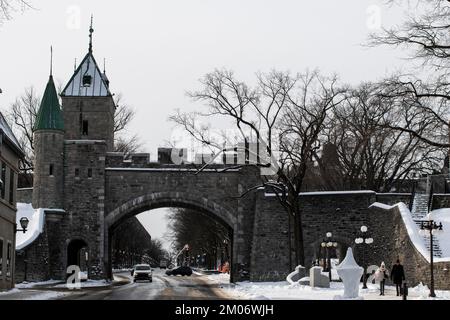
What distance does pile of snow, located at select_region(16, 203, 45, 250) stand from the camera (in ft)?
140

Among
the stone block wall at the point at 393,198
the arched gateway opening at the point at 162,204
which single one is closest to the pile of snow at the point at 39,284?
the arched gateway opening at the point at 162,204

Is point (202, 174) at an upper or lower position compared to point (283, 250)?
upper

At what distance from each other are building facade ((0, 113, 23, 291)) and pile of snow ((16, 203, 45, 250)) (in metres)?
8.82

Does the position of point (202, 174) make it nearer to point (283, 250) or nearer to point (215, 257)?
point (283, 250)

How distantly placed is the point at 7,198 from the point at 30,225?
12.5 m

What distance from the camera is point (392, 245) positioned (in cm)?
3859

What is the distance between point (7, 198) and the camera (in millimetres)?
32125

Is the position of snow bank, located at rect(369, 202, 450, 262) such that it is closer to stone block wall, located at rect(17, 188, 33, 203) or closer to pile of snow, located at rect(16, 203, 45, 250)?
pile of snow, located at rect(16, 203, 45, 250)

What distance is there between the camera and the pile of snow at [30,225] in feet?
140

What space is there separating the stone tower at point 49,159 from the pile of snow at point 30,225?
631 millimetres
